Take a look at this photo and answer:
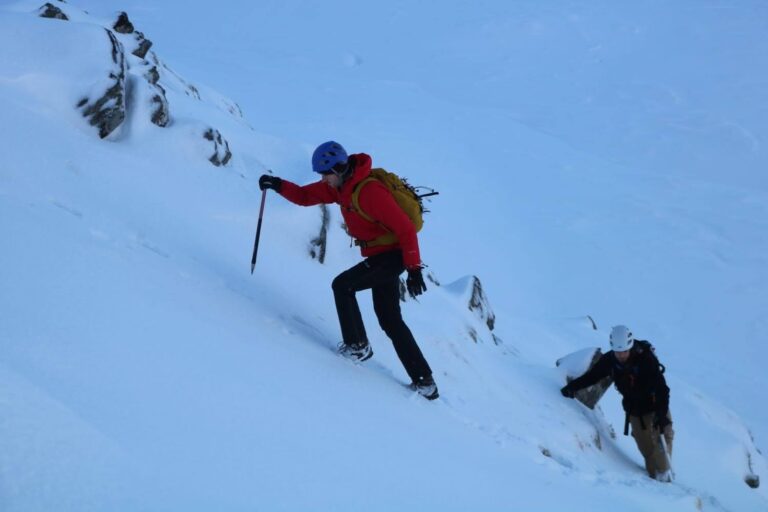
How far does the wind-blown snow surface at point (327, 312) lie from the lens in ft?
8.39

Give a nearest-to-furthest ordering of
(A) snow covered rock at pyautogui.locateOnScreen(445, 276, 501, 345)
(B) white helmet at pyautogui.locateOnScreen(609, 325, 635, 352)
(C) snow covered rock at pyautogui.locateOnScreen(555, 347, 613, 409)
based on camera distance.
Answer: (B) white helmet at pyautogui.locateOnScreen(609, 325, 635, 352)
(C) snow covered rock at pyautogui.locateOnScreen(555, 347, 613, 409)
(A) snow covered rock at pyautogui.locateOnScreen(445, 276, 501, 345)

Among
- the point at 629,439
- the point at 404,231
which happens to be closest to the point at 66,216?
the point at 404,231

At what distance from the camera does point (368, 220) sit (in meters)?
4.68

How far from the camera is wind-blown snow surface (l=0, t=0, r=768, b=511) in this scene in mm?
2557

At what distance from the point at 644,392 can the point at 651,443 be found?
492 millimetres

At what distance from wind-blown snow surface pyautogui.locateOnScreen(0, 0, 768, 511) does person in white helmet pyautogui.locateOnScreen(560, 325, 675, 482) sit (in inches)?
13.0

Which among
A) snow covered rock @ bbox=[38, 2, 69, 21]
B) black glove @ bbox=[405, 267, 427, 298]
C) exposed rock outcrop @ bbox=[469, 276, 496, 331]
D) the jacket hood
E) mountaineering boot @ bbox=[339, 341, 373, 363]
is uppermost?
snow covered rock @ bbox=[38, 2, 69, 21]

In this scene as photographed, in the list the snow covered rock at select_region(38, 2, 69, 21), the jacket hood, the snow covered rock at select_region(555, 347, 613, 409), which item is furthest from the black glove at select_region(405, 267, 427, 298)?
the snow covered rock at select_region(38, 2, 69, 21)

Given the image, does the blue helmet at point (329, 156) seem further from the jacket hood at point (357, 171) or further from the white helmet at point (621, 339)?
the white helmet at point (621, 339)

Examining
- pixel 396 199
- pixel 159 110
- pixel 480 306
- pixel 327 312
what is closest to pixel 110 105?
pixel 159 110

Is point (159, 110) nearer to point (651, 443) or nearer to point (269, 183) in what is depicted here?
point (269, 183)

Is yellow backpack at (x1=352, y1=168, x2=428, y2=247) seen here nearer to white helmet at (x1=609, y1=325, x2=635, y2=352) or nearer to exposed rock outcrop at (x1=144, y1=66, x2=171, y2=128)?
white helmet at (x1=609, y1=325, x2=635, y2=352)

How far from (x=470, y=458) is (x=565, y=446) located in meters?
2.38

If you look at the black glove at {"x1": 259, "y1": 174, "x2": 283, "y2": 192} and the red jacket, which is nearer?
the red jacket
